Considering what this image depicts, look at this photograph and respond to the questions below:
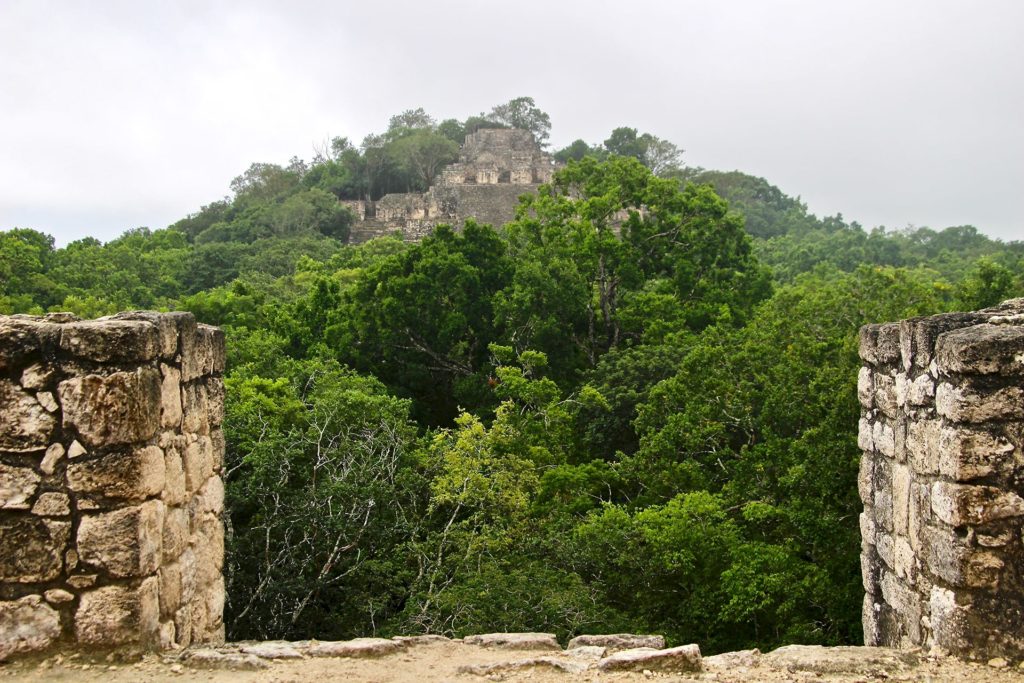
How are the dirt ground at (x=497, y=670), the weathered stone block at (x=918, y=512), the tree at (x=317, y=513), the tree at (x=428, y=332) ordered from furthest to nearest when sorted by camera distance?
the tree at (x=428, y=332)
the tree at (x=317, y=513)
the weathered stone block at (x=918, y=512)
the dirt ground at (x=497, y=670)

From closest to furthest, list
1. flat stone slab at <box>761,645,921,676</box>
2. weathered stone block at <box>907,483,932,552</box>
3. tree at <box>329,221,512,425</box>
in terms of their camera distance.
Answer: flat stone slab at <box>761,645,921,676</box>
weathered stone block at <box>907,483,932,552</box>
tree at <box>329,221,512,425</box>

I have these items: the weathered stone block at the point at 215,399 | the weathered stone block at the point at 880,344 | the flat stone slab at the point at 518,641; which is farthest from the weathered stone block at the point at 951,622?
the weathered stone block at the point at 215,399

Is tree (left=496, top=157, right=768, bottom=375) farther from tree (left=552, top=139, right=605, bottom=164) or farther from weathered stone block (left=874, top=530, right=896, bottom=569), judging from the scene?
tree (left=552, top=139, right=605, bottom=164)

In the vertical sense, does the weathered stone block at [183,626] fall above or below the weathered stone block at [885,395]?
below

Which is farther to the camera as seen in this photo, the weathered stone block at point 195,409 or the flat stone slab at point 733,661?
the weathered stone block at point 195,409

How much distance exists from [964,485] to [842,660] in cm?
79

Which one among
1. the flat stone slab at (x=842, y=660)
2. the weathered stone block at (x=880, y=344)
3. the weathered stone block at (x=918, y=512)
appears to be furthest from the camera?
the weathered stone block at (x=880, y=344)

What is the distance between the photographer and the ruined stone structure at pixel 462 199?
135 ft

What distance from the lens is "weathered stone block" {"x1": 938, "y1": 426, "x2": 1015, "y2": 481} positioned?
350cm

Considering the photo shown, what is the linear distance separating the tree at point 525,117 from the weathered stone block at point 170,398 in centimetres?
5286

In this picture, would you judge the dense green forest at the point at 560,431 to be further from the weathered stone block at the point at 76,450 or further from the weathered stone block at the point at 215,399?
the weathered stone block at the point at 76,450

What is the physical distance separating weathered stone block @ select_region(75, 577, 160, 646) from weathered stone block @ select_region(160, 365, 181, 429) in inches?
25.2

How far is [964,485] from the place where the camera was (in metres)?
3.51

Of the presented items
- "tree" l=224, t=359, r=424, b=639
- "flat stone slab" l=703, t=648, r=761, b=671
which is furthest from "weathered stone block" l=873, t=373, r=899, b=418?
"tree" l=224, t=359, r=424, b=639
